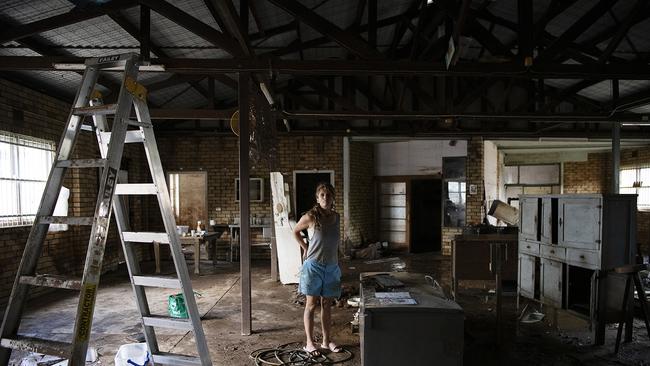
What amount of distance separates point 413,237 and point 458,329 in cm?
851

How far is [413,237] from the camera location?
36.4 ft

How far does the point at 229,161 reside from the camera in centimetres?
1023

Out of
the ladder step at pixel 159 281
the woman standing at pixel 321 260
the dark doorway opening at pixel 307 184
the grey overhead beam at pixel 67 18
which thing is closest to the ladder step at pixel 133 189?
the ladder step at pixel 159 281

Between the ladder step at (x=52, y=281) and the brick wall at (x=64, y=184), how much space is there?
4.80 m

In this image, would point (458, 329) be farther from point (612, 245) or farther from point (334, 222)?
point (612, 245)

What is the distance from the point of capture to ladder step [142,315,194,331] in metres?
2.22

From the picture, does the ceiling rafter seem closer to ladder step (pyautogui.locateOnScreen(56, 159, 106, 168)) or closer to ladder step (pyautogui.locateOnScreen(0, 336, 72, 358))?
ladder step (pyautogui.locateOnScreen(56, 159, 106, 168))

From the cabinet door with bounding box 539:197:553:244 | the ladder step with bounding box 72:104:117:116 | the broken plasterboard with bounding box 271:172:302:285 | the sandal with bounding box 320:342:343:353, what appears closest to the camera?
the ladder step with bounding box 72:104:117:116

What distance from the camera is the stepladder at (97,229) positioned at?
174cm

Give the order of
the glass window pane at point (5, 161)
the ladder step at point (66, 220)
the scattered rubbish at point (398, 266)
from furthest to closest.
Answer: the scattered rubbish at point (398, 266) → the glass window pane at point (5, 161) → the ladder step at point (66, 220)

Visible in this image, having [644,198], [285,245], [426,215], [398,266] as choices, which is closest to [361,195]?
[426,215]

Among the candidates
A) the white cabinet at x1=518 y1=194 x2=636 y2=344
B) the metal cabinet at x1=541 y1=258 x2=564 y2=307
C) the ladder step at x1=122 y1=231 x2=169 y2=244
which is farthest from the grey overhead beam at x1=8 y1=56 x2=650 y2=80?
the ladder step at x1=122 y1=231 x2=169 y2=244

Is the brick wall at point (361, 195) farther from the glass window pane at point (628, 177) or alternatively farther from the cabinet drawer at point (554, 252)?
the glass window pane at point (628, 177)

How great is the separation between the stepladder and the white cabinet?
4.28 metres
